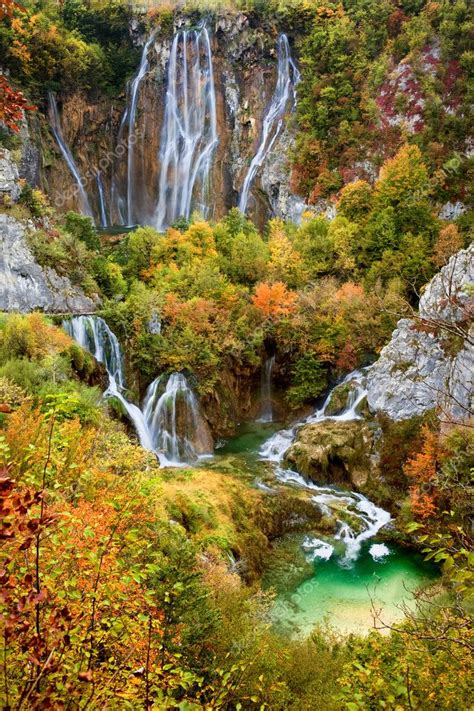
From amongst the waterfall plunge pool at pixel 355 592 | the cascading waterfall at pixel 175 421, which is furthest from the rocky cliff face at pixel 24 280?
the waterfall plunge pool at pixel 355 592

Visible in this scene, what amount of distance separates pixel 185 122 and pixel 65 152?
32.9ft

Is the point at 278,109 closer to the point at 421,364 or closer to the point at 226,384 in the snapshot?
the point at 226,384

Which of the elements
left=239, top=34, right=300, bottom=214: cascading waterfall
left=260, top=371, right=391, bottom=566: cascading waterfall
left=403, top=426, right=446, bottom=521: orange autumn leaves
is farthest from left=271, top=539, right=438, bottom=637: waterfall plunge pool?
left=239, top=34, right=300, bottom=214: cascading waterfall

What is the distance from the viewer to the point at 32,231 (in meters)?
21.0

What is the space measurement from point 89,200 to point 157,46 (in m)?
14.4

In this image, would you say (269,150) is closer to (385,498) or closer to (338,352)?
(338,352)

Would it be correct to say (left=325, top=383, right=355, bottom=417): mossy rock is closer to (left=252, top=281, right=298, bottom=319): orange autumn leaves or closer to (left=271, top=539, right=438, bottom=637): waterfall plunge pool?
(left=252, top=281, right=298, bottom=319): orange autumn leaves

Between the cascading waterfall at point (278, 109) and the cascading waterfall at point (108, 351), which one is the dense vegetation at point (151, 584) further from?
the cascading waterfall at point (278, 109)

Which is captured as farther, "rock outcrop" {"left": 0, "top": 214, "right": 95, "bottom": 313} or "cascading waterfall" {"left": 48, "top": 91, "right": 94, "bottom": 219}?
"cascading waterfall" {"left": 48, "top": 91, "right": 94, "bottom": 219}

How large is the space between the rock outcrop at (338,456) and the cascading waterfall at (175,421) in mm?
4357

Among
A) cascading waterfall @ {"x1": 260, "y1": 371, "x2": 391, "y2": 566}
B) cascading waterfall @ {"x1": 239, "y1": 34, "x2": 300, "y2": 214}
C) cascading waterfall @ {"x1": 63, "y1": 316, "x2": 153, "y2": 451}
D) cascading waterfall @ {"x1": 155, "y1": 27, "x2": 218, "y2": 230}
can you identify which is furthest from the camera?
cascading waterfall @ {"x1": 155, "y1": 27, "x2": 218, "y2": 230}

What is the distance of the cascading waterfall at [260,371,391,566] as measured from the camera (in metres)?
13.7

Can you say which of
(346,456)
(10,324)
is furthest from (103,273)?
(346,456)

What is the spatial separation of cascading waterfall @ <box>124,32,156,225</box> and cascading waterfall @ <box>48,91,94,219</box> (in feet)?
11.7
